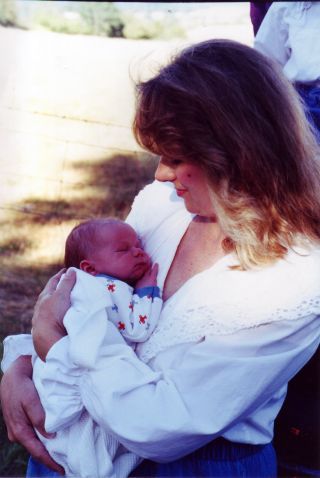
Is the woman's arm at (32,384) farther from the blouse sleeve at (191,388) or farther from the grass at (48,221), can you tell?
the grass at (48,221)

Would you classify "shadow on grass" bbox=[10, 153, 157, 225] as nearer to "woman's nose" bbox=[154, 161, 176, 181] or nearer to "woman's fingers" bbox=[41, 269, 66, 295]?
"woman's fingers" bbox=[41, 269, 66, 295]

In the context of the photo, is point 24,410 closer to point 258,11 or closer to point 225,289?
point 225,289

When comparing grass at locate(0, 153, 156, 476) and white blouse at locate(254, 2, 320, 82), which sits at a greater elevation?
white blouse at locate(254, 2, 320, 82)

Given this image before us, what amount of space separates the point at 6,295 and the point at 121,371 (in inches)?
78.5

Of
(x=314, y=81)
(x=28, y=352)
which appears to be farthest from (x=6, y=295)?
(x=314, y=81)

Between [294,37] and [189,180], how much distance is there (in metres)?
0.55

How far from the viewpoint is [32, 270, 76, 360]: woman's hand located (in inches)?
58.6

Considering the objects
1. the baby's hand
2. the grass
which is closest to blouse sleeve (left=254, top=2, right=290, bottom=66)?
the baby's hand

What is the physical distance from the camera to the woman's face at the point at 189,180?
1457 millimetres

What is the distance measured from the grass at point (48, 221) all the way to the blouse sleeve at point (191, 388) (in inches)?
66.8

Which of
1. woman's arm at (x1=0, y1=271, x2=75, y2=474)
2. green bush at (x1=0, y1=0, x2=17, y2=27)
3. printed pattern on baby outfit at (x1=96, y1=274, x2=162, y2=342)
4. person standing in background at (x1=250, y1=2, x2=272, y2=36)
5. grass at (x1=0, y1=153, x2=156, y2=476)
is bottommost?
grass at (x1=0, y1=153, x2=156, y2=476)

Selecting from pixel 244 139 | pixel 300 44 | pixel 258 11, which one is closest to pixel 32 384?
pixel 244 139

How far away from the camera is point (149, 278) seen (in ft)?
5.25

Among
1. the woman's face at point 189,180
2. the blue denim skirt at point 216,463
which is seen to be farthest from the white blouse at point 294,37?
the blue denim skirt at point 216,463
